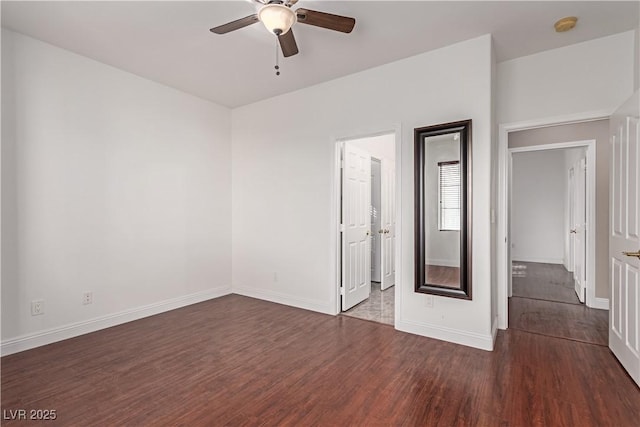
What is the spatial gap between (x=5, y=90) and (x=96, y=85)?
77 cm

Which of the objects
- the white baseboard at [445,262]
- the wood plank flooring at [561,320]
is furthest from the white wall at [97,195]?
the wood plank flooring at [561,320]

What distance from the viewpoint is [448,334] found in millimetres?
3102

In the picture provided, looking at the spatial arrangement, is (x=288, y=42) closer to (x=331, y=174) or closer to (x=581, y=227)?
(x=331, y=174)

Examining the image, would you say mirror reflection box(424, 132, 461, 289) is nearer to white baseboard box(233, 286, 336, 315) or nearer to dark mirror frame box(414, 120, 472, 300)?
dark mirror frame box(414, 120, 472, 300)

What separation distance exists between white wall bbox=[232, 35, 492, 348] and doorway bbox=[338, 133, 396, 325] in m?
0.18

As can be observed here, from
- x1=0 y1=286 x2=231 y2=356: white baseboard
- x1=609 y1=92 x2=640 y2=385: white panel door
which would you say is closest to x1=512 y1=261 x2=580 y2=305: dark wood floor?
x1=609 y1=92 x2=640 y2=385: white panel door

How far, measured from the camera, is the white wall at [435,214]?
3.08 m

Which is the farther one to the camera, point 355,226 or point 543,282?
point 543,282

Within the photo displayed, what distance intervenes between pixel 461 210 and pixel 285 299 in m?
2.55

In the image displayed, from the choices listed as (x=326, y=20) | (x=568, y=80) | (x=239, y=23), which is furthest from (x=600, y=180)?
(x=239, y=23)

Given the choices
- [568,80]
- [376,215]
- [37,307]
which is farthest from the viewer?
[376,215]

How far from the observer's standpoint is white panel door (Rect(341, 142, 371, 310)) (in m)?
4.04

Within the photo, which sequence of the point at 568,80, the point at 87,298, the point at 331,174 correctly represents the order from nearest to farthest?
the point at 568,80 → the point at 87,298 → the point at 331,174

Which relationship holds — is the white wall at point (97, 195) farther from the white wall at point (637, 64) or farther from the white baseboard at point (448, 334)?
the white wall at point (637, 64)
